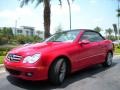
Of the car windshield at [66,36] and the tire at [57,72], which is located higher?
the car windshield at [66,36]

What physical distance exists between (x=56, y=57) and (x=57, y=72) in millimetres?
379

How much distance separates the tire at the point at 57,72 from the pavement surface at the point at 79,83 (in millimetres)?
150

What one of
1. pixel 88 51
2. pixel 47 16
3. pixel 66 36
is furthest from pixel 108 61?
pixel 47 16

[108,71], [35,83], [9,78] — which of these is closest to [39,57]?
[35,83]

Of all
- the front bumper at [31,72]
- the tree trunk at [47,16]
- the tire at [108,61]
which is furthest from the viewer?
the tree trunk at [47,16]

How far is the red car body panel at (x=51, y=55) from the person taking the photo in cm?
612

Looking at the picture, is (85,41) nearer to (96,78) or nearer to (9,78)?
(96,78)

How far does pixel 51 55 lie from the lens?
6.36 m

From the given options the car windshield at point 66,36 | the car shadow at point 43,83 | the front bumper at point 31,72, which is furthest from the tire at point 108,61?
the front bumper at point 31,72

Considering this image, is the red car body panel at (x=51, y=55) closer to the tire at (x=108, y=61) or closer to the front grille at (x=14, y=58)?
the front grille at (x=14, y=58)

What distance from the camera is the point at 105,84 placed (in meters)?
6.83

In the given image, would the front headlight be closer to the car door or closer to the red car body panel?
the red car body panel

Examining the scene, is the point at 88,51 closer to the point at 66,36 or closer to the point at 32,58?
the point at 66,36

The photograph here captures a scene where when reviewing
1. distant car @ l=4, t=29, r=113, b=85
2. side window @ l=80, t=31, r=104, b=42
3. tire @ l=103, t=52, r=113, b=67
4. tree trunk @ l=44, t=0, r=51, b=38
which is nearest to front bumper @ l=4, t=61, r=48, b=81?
distant car @ l=4, t=29, r=113, b=85
